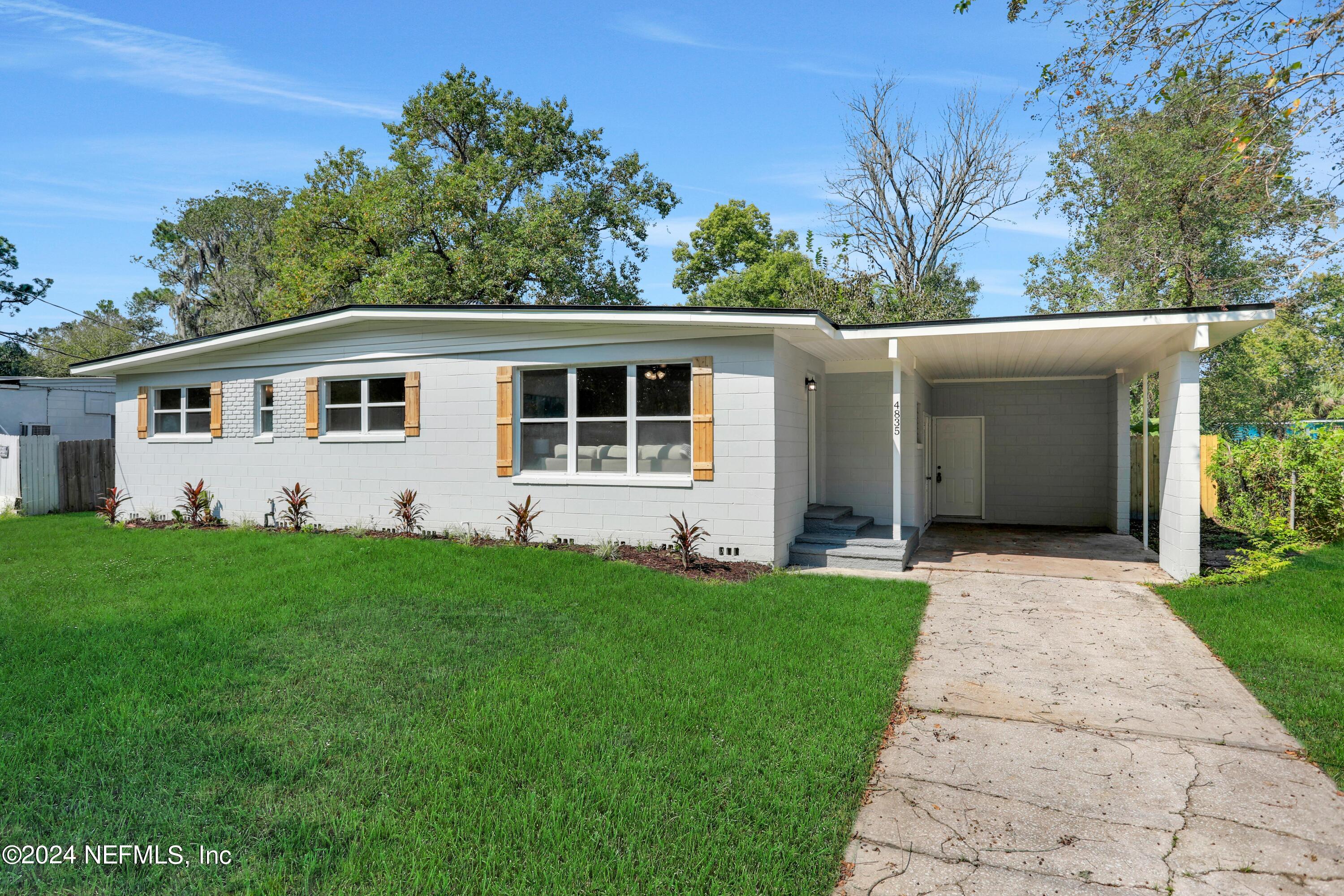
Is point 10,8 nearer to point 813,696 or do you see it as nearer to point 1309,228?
point 813,696

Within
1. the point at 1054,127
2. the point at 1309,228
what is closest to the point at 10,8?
the point at 1054,127

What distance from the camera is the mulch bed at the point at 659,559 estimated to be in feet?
25.0

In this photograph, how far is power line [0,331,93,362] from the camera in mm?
31250

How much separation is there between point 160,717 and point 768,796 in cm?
321

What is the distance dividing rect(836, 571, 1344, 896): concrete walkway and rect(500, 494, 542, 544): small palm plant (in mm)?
5331

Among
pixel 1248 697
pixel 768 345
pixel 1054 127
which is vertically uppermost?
pixel 1054 127

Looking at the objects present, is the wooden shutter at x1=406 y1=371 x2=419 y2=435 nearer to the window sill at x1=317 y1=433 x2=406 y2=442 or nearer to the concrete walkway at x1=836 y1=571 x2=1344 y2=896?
the window sill at x1=317 y1=433 x2=406 y2=442

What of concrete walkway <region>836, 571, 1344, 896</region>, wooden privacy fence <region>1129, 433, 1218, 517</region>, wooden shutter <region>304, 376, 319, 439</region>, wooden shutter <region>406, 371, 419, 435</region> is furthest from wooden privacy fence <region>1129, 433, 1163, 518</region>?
wooden shutter <region>304, 376, 319, 439</region>

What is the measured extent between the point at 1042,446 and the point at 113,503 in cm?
1681

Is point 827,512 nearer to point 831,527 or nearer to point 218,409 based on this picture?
point 831,527

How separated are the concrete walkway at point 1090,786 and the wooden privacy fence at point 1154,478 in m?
7.88

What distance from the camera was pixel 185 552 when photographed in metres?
8.69

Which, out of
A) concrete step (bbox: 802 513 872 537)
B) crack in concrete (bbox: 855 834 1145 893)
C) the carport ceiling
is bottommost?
crack in concrete (bbox: 855 834 1145 893)

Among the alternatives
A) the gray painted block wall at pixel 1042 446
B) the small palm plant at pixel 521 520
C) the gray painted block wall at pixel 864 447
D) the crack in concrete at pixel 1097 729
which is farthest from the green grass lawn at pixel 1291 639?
the small palm plant at pixel 521 520
